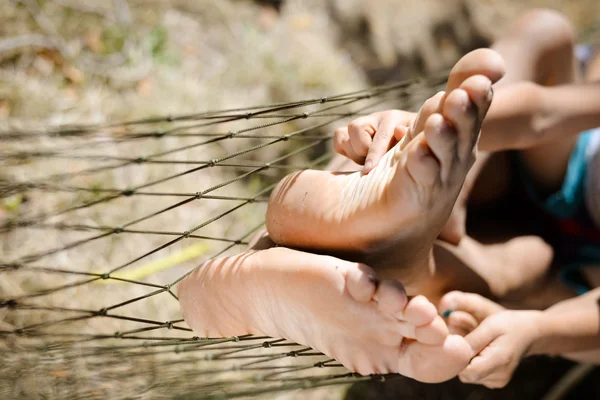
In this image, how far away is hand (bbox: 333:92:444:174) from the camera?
65cm

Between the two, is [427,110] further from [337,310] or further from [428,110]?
[337,310]

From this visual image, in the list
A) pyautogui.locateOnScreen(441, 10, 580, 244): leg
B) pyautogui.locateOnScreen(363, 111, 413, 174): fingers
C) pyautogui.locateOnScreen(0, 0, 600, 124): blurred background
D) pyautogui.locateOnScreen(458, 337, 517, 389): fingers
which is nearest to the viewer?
pyautogui.locateOnScreen(363, 111, 413, 174): fingers

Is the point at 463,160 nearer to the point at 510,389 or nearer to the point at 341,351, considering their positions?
the point at 341,351

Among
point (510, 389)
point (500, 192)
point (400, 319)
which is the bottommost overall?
point (400, 319)

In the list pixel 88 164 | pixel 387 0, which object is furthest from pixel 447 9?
Result: pixel 88 164

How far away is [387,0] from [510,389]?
128cm

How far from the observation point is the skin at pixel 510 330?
2.60ft

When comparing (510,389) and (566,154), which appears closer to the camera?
(566,154)

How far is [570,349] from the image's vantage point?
930 mm

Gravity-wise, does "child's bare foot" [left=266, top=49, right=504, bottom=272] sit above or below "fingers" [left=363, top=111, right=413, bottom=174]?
below

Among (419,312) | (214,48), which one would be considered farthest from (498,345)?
(214,48)

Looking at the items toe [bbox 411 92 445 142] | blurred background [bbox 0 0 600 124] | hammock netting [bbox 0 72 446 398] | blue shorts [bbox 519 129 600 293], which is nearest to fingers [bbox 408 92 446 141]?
toe [bbox 411 92 445 142]

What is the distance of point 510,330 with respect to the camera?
2.69ft

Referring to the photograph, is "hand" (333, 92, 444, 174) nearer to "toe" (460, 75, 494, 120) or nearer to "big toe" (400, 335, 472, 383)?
"toe" (460, 75, 494, 120)
